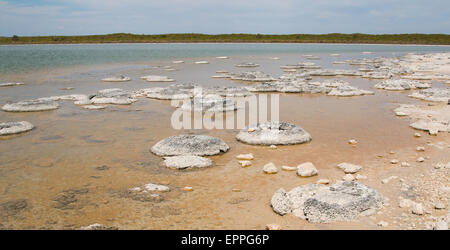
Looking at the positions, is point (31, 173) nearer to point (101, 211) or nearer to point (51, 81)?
point (101, 211)

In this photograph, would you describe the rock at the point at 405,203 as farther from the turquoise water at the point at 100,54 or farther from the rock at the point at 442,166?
the turquoise water at the point at 100,54

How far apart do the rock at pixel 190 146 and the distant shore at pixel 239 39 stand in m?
69.7

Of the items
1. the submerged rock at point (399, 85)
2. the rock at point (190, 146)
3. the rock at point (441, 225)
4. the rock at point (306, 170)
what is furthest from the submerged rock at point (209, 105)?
the submerged rock at point (399, 85)

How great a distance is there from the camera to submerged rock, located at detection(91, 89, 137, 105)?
37.1 feet

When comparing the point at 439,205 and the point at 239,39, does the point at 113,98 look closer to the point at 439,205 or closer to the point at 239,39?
the point at 439,205

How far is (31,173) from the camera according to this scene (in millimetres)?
5453

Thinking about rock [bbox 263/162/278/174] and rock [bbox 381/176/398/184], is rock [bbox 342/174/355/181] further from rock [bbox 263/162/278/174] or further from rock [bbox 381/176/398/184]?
rock [bbox 263/162/278/174]

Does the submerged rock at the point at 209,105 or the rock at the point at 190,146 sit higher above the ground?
the submerged rock at the point at 209,105

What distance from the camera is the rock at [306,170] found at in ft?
17.0

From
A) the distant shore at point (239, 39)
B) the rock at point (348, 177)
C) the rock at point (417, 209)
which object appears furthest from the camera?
the distant shore at point (239, 39)

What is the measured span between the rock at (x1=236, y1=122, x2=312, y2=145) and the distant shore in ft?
227

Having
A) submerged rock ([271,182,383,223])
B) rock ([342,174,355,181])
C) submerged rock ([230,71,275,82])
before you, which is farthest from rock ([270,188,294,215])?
submerged rock ([230,71,275,82])

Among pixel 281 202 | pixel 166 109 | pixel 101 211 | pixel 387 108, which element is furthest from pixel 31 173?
pixel 387 108
